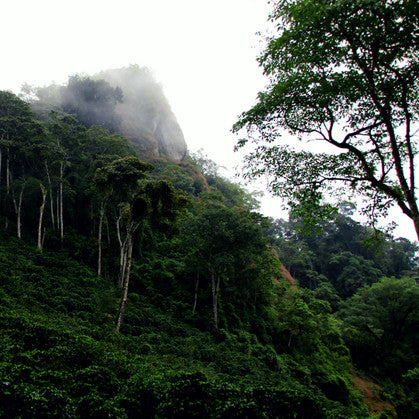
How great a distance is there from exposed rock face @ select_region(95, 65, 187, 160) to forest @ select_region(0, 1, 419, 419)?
23364mm

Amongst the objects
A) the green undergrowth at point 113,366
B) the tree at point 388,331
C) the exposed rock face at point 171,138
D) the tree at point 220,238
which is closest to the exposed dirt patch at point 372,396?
the green undergrowth at point 113,366

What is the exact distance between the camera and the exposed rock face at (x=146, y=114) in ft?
162

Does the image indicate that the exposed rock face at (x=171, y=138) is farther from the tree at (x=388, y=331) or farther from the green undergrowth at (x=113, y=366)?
the tree at (x=388, y=331)

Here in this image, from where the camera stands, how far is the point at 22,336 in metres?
5.14

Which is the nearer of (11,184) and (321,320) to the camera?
(321,320)

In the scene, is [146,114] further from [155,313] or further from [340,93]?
[340,93]

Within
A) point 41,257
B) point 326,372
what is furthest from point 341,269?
point 41,257

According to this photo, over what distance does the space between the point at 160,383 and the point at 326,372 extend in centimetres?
1398

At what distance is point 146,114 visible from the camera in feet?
178

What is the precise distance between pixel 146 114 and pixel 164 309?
50.0 metres

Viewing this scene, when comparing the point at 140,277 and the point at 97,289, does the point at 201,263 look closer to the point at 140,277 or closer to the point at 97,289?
the point at 140,277

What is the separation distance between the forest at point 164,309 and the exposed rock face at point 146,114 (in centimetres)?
2336

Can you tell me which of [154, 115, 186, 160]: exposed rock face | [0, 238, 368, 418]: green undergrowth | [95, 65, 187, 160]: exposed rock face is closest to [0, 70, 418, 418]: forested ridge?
[0, 238, 368, 418]: green undergrowth

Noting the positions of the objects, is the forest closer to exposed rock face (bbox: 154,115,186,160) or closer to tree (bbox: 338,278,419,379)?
tree (bbox: 338,278,419,379)
